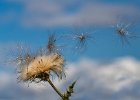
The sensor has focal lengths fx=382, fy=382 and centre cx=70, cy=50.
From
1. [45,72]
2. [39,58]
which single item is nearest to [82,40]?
[45,72]

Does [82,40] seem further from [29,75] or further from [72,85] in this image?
[29,75]

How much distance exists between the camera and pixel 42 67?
13430mm

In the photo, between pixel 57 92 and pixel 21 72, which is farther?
pixel 21 72

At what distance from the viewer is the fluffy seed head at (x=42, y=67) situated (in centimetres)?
1321

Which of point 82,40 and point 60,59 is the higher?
point 60,59

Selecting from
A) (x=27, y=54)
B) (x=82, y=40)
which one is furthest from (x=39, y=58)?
(x=82, y=40)

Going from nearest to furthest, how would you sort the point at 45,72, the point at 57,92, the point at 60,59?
the point at 57,92 < the point at 45,72 < the point at 60,59

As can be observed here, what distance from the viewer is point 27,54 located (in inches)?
552

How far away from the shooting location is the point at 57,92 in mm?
10922

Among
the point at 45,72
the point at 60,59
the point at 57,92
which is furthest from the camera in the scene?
the point at 60,59

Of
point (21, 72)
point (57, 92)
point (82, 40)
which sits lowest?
point (57, 92)

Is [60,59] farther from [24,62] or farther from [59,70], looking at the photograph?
[24,62]

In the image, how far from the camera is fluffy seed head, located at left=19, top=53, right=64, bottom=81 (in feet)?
43.3

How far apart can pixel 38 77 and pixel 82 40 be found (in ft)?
8.27
